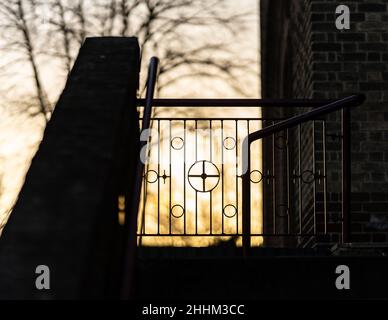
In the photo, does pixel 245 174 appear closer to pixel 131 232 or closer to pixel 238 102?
pixel 238 102

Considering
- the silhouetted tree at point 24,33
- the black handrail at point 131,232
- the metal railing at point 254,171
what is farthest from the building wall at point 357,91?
the silhouetted tree at point 24,33

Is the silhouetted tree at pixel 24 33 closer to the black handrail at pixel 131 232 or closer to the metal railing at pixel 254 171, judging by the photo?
the metal railing at pixel 254 171

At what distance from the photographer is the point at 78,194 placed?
427 cm

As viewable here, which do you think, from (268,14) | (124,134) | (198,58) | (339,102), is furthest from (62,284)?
(198,58)

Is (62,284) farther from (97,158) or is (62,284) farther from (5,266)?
(97,158)

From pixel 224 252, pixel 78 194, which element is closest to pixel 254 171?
pixel 224 252

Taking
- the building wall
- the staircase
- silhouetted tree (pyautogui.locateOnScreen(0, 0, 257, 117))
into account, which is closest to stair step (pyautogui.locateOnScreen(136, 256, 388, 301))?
the staircase

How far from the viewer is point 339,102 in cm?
686

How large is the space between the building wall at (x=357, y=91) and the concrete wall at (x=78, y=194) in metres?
A: 3.59

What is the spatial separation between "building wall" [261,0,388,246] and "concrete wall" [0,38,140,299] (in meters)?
3.59

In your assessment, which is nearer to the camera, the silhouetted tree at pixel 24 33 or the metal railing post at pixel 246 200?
the metal railing post at pixel 246 200

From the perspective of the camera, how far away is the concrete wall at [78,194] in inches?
154
